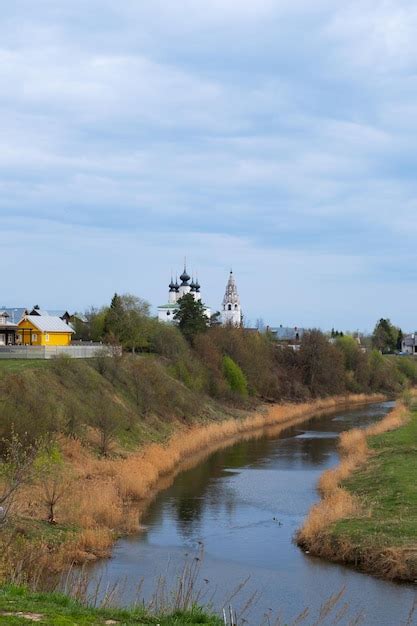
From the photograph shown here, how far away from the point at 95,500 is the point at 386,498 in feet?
34.7

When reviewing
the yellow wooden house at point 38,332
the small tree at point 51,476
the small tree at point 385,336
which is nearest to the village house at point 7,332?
the yellow wooden house at point 38,332

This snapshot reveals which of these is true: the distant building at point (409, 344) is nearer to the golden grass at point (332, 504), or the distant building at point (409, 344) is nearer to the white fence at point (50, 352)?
the white fence at point (50, 352)

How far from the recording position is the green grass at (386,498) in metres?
24.6

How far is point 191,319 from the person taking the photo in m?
85.9

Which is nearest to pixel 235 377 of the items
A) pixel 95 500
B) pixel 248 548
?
pixel 95 500

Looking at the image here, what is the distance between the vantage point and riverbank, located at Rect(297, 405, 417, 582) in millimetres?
23172

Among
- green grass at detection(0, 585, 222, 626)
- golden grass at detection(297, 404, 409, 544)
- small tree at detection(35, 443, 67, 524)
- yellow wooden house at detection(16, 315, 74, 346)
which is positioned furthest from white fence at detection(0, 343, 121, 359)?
green grass at detection(0, 585, 222, 626)

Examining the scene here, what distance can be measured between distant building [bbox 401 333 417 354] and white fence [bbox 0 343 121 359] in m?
126

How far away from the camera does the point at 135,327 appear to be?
81.0 meters

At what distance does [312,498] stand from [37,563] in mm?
15881

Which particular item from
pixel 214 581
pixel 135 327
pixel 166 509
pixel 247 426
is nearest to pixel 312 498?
pixel 166 509

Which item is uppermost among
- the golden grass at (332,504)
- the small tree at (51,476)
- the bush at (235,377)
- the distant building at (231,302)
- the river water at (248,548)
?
the distant building at (231,302)

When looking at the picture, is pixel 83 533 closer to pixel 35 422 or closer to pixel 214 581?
pixel 214 581

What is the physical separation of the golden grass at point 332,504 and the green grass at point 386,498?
45 cm
